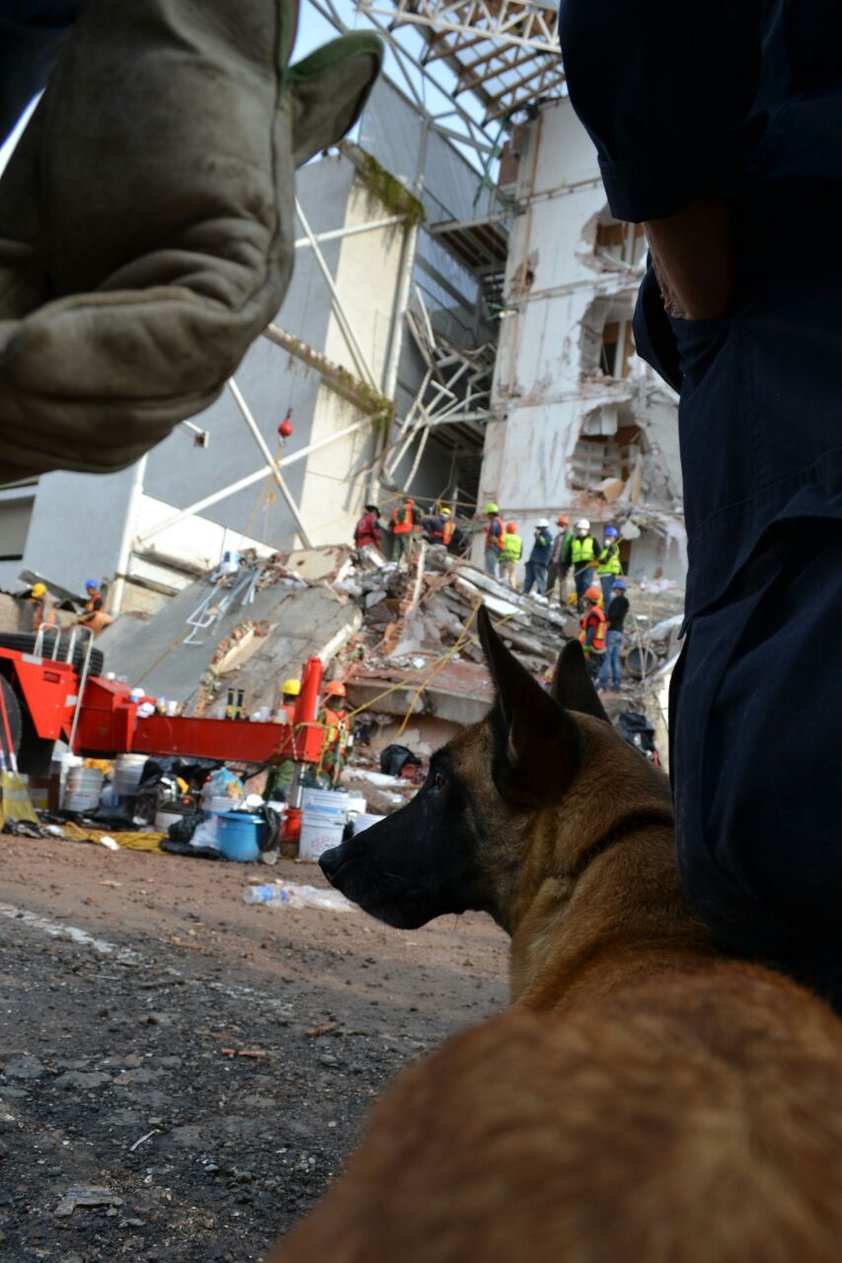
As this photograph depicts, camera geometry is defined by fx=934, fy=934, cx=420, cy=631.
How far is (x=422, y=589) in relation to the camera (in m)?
18.2

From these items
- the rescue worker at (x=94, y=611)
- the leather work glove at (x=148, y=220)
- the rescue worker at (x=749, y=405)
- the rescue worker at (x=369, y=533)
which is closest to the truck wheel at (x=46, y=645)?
the rescue worker at (x=94, y=611)

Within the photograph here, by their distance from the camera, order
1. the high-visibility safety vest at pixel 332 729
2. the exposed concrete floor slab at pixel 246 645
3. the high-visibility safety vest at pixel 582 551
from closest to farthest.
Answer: the high-visibility safety vest at pixel 332 729
the exposed concrete floor slab at pixel 246 645
the high-visibility safety vest at pixel 582 551

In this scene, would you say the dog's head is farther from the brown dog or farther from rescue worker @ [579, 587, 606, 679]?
rescue worker @ [579, 587, 606, 679]

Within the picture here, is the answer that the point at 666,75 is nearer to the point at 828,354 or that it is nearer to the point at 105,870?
the point at 828,354

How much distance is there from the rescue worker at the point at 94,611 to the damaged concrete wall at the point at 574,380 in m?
10.4

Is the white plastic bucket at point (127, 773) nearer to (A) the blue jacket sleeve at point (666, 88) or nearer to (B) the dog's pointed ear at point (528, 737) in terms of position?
(B) the dog's pointed ear at point (528, 737)

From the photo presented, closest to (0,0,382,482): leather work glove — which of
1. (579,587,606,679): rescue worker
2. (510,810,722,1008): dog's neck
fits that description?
(510,810,722,1008): dog's neck

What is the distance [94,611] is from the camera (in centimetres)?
2061

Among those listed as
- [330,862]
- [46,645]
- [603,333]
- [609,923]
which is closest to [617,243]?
[603,333]

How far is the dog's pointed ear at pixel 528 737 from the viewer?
208cm

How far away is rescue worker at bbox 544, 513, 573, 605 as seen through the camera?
20516 millimetres

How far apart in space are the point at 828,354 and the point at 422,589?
17001 millimetres

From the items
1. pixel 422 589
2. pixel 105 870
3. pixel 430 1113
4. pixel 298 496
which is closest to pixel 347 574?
pixel 422 589

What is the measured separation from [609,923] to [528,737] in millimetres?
510
